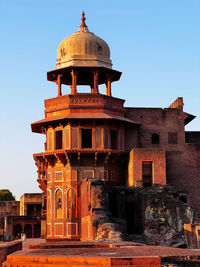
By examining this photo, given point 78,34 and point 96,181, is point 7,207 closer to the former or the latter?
point 78,34

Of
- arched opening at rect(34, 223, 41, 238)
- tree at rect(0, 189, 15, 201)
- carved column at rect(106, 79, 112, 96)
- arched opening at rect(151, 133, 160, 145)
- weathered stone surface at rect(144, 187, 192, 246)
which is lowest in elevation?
arched opening at rect(34, 223, 41, 238)

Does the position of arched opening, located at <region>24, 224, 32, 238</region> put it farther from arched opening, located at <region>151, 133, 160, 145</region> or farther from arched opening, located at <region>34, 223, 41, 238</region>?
arched opening, located at <region>151, 133, 160, 145</region>

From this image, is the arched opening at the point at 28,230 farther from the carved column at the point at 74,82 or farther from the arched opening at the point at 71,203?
the carved column at the point at 74,82

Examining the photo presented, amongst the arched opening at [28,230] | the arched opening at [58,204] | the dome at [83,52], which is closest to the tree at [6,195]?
the arched opening at [28,230]

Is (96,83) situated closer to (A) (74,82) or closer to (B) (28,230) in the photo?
(A) (74,82)

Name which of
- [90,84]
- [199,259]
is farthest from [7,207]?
[199,259]

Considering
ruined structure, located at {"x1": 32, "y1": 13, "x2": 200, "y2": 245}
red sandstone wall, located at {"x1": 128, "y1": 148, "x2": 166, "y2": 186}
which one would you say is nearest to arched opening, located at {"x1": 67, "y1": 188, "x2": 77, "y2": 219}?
ruined structure, located at {"x1": 32, "y1": 13, "x2": 200, "y2": 245}

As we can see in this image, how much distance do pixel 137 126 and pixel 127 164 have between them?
312 cm

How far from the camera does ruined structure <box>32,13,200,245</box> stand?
31047 mm

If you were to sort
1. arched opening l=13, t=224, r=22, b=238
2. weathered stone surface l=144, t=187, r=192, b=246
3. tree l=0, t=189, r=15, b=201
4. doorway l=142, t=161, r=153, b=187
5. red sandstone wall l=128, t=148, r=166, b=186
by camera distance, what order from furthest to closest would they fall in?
tree l=0, t=189, r=15, b=201
arched opening l=13, t=224, r=22, b=238
doorway l=142, t=161, r=153, b=187
red sandstone wall l=128, t=148, r=166, b=186
weathered stone surface l=144, t=187, r=192, b=246

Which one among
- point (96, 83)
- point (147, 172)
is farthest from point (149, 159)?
point (96, 83)

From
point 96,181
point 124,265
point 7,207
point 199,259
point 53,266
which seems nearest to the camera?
point 124,265

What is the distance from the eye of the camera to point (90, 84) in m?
39.9

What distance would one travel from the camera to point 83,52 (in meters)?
36.8
